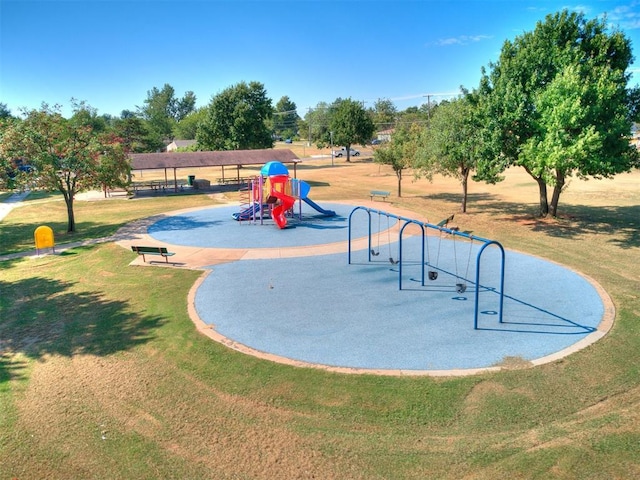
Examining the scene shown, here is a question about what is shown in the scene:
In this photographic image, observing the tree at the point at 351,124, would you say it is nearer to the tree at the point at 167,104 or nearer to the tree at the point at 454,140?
the tree at the point at 454,140

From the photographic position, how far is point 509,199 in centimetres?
3409

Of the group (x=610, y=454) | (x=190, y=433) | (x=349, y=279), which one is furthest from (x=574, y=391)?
(x=349, y=279)

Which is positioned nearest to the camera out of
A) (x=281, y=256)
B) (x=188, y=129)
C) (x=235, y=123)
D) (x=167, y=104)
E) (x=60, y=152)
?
(x=281, y=256)

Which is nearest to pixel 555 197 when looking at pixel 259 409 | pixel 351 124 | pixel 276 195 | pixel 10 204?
pixel 276 195

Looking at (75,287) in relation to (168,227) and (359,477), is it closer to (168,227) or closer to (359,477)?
(168,227)

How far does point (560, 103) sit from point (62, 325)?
21.0 meters

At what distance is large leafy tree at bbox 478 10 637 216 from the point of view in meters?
19.7

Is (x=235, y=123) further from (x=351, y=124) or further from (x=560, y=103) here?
(x=560, y=103)

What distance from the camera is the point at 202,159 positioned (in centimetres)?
4272

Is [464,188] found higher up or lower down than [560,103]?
lower down

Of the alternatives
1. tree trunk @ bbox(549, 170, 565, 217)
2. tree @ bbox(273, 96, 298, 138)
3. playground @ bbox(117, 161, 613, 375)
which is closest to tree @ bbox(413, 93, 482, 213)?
tree trunk @ bbox(549, 170, 565, 217)

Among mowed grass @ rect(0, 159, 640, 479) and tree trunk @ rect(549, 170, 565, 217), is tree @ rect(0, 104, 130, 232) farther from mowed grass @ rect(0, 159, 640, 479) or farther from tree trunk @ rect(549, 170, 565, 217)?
tree trunk @ rect(549, 170, 565, 217)

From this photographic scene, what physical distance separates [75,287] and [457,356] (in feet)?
41.8

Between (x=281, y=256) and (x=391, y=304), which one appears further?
(x=281, y=256)
